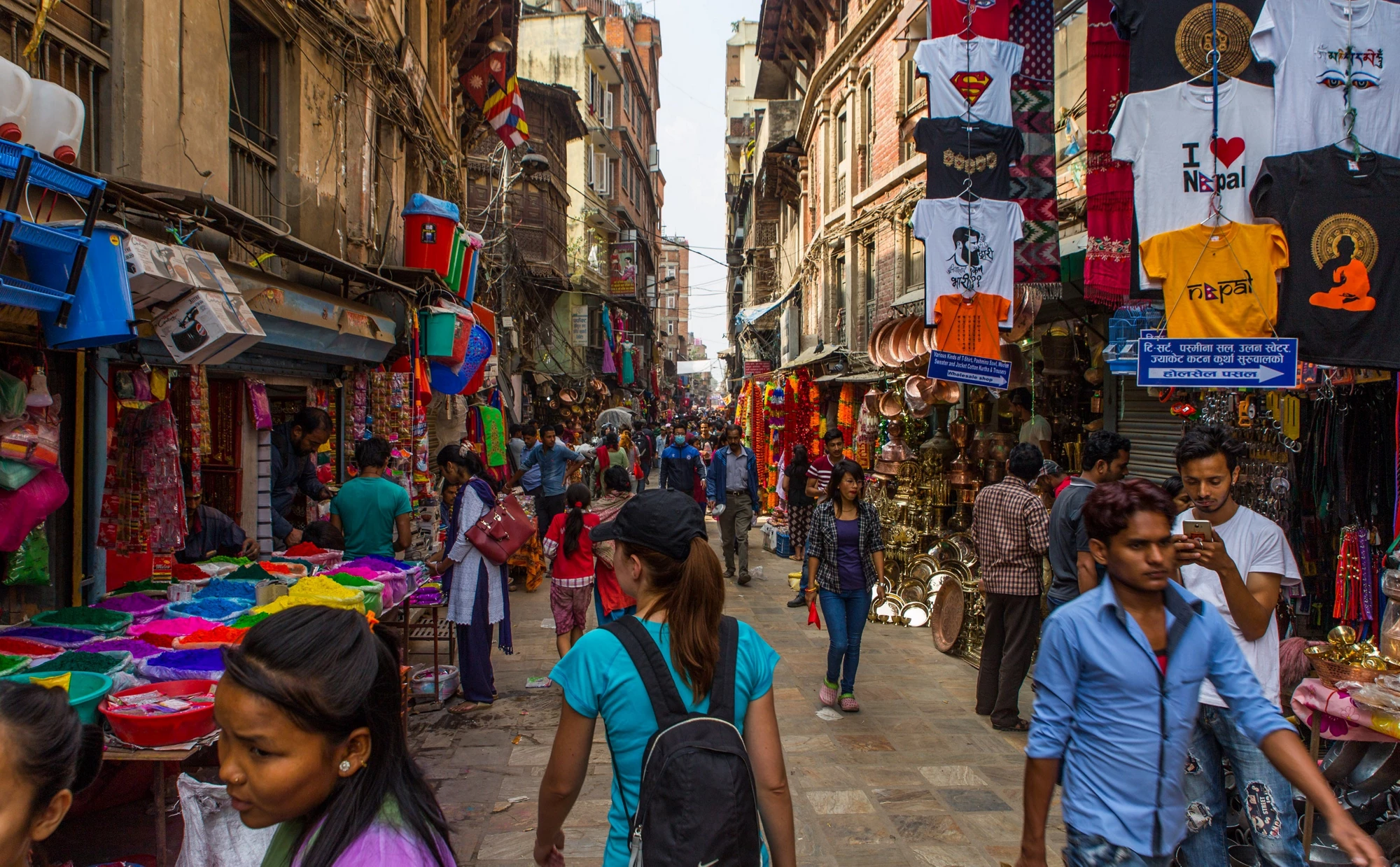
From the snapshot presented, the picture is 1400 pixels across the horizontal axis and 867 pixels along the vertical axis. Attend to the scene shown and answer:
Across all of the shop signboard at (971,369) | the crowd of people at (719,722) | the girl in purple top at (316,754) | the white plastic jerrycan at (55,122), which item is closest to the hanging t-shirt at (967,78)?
the shop signboard at (971,369)

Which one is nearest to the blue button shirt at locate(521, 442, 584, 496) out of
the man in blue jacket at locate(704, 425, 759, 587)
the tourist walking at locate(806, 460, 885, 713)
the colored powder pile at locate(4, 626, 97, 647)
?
the man in blue jacket at locate(704, 425, 759, 587)

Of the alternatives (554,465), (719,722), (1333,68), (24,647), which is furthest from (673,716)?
(554,465)

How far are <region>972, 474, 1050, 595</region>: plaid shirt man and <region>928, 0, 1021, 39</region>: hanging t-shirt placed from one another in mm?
4826

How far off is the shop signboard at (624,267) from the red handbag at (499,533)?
27.4 meters

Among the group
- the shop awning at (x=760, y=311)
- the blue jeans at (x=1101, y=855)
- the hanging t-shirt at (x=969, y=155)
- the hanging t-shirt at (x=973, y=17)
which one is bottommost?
the blue jeans at (x=1101, y=855)

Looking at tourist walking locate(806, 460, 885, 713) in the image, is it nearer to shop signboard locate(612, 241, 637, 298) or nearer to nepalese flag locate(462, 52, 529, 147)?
nepalese flag locate(462, 52, 529, 147)

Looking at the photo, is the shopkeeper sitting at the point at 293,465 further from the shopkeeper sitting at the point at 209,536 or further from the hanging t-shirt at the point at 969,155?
the hanging t-shirt at the point at 969,155

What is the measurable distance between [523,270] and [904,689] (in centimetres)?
2031

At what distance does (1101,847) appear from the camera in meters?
2.66

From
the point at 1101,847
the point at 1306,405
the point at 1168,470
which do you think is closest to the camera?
the point at 1101,847

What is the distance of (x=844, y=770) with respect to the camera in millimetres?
5598

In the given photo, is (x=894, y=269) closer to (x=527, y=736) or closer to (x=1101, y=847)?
(x=527, y=736)

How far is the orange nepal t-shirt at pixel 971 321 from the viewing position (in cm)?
848

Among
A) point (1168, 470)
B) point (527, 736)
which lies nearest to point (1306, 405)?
point (1168, 470)
